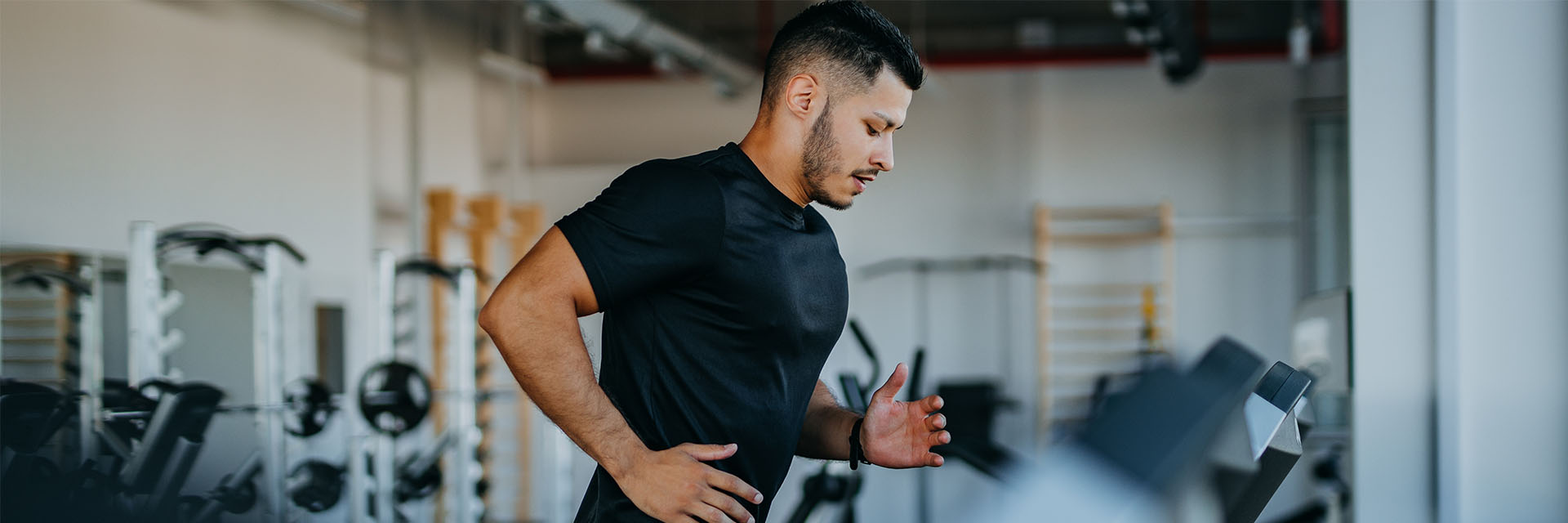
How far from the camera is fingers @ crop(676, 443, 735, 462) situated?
4.92ft

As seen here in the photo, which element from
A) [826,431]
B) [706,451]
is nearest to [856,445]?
[826,431]

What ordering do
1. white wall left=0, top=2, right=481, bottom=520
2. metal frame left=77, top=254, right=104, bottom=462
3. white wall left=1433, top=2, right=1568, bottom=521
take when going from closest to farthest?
white wall left=1433, top=2, right=1568, bottom=521
metal frame left=77, top=254, right=104, bottom=462
white wall left=0, top=2, right=481, bottom=520

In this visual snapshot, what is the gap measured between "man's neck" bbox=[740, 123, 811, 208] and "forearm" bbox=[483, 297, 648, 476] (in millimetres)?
321

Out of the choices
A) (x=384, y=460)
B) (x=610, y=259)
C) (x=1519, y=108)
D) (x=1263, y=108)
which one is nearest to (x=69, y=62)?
(x=384, y=460)

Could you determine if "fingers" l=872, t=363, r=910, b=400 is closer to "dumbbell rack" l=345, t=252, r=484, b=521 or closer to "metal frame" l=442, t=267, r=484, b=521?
"dumbbell rack" l=345, t=252, r=484, b=521

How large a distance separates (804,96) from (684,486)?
49 centimetres

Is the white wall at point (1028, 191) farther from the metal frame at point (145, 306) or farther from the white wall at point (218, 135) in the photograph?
the metal frame at point (145, 306)

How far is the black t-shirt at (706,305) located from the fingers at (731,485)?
88 millimetres

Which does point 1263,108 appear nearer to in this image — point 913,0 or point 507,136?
point 913,0

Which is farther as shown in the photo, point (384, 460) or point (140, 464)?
point (384, 460)

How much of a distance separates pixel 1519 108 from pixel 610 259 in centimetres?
184

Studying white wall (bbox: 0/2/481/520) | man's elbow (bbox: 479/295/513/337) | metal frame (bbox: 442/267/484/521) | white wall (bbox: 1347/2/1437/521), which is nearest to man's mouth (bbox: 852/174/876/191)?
man's elbow (bbox: 479/295/513/337)

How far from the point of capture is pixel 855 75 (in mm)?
1603

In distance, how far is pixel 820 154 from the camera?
161cm
